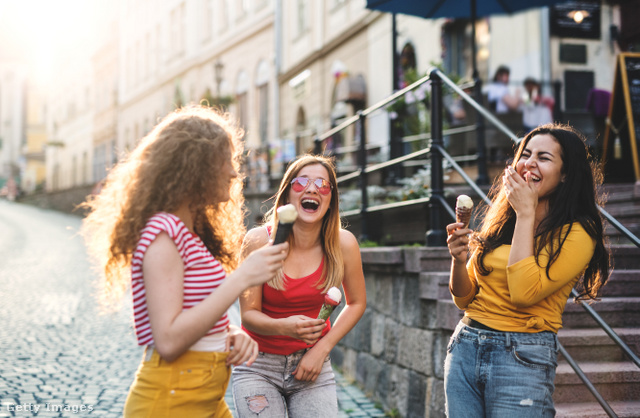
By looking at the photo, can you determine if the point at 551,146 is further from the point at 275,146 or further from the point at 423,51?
the point at 275,146

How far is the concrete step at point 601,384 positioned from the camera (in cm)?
394

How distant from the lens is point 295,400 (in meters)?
2.94

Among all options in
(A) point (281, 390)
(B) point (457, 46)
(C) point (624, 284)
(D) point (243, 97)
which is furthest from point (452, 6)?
(D) point (243, 97)

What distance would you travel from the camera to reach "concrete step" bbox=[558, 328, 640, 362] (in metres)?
4.25

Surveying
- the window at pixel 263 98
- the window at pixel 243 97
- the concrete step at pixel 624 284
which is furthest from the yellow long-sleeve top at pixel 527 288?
the window at pixel 243 97

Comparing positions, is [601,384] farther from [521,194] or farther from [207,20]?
[207,20]

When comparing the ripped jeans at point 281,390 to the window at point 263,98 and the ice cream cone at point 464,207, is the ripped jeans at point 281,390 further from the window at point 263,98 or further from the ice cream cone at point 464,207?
the window at point 263,98

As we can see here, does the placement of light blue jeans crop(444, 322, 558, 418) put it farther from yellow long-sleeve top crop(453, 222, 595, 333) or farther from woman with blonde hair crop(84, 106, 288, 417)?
woman with blonde hair crop(84, 106, 288, 417)

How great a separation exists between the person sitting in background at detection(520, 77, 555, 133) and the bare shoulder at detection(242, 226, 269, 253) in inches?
324

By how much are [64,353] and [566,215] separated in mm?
5452

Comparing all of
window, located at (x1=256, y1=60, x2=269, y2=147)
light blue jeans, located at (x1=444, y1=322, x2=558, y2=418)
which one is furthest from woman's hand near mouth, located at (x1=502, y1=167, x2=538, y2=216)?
window, located at (x1=256, y1=60, x2=269, y2=147)

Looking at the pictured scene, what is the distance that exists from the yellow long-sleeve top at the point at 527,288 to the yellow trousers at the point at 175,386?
41.5 inches

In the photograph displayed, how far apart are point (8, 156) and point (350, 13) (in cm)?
7444

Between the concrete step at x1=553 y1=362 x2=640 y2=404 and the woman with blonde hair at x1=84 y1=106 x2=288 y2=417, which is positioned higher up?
the woman with blonde hair at x1=84 y1=106 x2=288 y2=417
